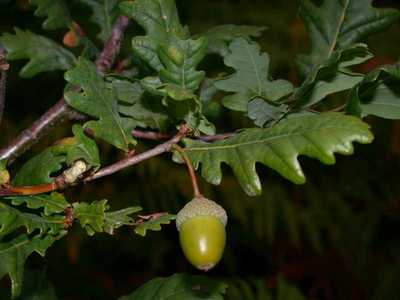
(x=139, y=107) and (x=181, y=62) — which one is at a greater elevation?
(x=181, y=62)

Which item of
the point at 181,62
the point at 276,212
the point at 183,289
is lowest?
the point at 276,212

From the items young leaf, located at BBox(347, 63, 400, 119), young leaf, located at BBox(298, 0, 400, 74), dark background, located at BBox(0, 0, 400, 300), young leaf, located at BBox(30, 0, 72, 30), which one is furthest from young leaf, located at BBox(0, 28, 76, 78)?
dark background, located at BBox(0, 0, 400, 300)

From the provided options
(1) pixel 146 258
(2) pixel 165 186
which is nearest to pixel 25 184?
(2) pixel 165 186

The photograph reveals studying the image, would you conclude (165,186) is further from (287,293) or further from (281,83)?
(281,83)

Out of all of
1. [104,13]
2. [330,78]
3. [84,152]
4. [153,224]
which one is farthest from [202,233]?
[104,13]

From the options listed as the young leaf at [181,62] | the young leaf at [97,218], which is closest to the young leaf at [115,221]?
the young leaf at [97,218]

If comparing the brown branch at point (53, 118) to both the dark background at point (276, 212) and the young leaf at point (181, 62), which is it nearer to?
the young leaf at point (181, 62)

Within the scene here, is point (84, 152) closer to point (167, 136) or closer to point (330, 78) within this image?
point (167, 136)
